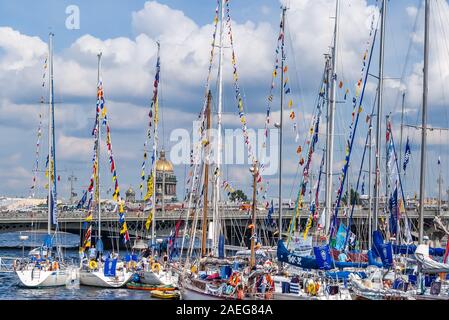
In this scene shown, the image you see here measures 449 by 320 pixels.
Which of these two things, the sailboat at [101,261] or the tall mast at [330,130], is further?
the sailboat at [101,261]

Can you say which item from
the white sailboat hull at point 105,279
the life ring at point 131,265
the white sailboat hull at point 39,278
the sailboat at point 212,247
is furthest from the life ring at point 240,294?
the white sailboat hull at point 39,278

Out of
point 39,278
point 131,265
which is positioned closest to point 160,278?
point 131,265

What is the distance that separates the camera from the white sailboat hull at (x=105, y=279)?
67.9 meters

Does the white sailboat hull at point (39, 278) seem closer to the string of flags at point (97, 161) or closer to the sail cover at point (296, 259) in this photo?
the string of flags at point (97, 161)

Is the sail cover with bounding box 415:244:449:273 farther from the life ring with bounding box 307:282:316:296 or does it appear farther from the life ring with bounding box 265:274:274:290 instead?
the life ring with bounding box 265:274:274:290

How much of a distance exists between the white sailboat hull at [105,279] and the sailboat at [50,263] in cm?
131

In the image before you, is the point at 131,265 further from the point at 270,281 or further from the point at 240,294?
the point at 240,294

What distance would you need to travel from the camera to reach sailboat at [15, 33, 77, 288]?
221 feet

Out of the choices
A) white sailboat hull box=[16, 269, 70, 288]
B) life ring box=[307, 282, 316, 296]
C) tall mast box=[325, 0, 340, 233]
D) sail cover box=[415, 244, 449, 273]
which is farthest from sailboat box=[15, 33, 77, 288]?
sail cover box=[415, 244, 449, 273]

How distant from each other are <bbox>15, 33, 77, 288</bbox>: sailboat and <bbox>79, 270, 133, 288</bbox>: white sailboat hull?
51.6 inches

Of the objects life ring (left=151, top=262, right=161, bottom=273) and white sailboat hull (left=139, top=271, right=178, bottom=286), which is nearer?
white sailboat hull (left=139, top=271, right=178, bottom=286)

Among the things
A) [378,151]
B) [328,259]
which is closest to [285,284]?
[328,259]

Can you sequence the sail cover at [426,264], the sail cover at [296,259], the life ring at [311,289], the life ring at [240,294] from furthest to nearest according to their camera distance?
1. the sail cover at [296,259]
2. the life ring at [311,289]
3. the life ring at [240,294]
4. the sail cover at [426,264]

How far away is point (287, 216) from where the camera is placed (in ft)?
440
